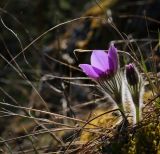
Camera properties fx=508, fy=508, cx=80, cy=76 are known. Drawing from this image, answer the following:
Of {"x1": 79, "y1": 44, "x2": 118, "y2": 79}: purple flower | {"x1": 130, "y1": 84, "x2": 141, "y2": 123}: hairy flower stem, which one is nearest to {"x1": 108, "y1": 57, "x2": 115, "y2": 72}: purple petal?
{"x1": 79, "y1": 44, "x2": 118, "y2": 79}: purple flower

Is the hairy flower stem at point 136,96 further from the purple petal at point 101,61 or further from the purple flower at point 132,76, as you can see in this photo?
the purple petal at point 101,61

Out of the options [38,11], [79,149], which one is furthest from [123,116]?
[38,11]

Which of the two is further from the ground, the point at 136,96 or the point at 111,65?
the point at 111,65

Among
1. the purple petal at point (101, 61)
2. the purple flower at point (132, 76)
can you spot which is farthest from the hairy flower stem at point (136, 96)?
the purple petal at point (101, 61)

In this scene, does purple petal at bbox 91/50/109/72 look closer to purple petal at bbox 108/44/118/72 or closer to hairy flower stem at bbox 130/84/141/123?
purple petal at bbox 108/44/118/72

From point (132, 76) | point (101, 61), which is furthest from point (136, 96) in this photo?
point (101, 61)

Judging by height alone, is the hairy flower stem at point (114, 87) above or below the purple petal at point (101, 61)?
below

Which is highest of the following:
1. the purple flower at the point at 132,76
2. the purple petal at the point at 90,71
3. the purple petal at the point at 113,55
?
the purple petal at the point at 113,55

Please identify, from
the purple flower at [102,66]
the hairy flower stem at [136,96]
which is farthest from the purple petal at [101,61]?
the hairy flower stem at [136,96]

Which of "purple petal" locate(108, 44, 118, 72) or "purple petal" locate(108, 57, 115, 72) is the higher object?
"purple petal" locate(108, 44, 118, 72)

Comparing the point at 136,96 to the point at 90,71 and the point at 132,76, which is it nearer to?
the point at 132,76

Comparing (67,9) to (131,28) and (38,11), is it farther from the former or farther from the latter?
(131,28)
